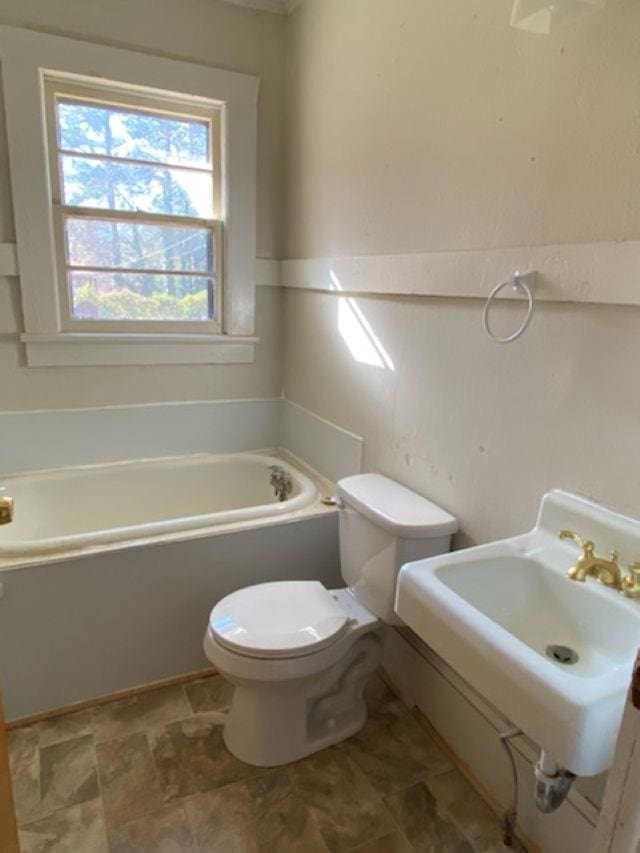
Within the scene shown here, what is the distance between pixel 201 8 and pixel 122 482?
2.01 metres

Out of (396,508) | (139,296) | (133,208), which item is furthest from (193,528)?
(133,208)

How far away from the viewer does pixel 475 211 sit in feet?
4.72

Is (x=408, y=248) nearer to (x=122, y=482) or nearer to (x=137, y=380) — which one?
(x=137, y=380)

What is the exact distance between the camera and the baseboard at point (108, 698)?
1.71m

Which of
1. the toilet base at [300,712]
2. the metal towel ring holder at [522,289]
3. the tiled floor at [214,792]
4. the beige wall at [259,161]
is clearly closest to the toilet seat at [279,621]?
the toilet base at [300,712]

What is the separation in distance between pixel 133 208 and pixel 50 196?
1.04 ft

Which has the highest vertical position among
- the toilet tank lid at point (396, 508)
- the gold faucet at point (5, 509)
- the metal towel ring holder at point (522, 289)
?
the metal towel ring holder at point (522, 289)

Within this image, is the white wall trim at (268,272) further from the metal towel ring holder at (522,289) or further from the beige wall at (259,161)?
the metal towel ring holder at (522,289)

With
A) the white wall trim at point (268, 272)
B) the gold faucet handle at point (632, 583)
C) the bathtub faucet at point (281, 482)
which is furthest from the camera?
the white wall trim at point (268, 272)

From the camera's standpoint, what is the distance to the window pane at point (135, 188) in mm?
2213

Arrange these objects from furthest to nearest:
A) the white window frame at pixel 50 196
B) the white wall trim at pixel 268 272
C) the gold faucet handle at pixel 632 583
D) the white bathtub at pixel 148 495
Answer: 1. the white wall trim at pixel 268 272
2. the white bathtub at pixel 148 495
3. the white window frame at pixel 50 196
4. the gold faucet handle at pixel 632 583

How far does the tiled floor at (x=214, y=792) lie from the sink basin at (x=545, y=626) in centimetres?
69

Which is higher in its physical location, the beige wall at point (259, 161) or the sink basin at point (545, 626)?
the beige wall at point (259, 161)

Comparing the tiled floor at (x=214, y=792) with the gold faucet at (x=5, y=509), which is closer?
the gold faucet at (x=5, y=509)
